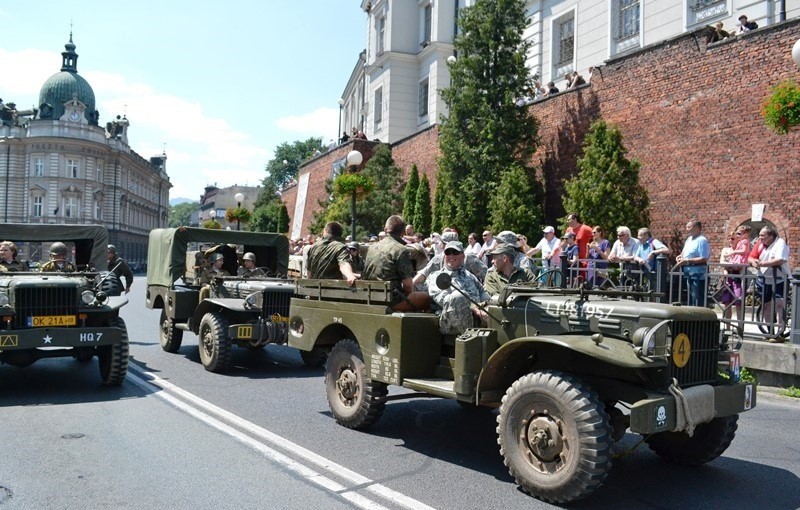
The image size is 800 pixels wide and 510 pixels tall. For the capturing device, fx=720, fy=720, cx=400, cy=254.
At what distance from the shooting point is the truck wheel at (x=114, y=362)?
362 inches

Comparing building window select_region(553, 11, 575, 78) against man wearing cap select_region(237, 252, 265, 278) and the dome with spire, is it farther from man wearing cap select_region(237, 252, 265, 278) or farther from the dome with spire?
the dome with spire

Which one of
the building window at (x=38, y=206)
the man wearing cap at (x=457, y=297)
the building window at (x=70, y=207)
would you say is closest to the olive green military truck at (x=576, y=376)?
the man wearing cap at (x=457, y=297)

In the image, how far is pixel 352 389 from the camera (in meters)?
7.24

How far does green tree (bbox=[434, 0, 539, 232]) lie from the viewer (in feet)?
70.0

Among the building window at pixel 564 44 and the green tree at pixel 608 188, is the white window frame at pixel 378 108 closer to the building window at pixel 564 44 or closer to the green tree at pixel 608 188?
the building window at pixel 564 44

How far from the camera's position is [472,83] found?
21406 mm

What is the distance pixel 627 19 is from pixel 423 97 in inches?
622

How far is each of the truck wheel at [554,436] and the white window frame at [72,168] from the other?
86982 mm

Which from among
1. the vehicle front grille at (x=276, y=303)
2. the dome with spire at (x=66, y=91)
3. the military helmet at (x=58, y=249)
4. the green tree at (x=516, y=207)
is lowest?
the vehicle front grille at (x=276, y=303)

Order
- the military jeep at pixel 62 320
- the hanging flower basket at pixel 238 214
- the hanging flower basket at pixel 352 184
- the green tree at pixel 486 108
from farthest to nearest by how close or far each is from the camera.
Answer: the hanging flower basket at pixel 238 214, the hanging flower basket at pixel 352 184, the green tree at pixel 486 108, the military jeep at pixel 62 320

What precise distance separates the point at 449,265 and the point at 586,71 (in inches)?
837

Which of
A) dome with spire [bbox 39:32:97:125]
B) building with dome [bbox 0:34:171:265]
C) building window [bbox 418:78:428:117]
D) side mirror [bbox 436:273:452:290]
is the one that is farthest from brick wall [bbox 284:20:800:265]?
dome with spire [bbox 39:32:97:125]

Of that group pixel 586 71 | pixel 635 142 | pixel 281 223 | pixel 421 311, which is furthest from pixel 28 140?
pixel 421 311

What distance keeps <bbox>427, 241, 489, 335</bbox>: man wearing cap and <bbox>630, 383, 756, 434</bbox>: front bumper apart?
1797mm
